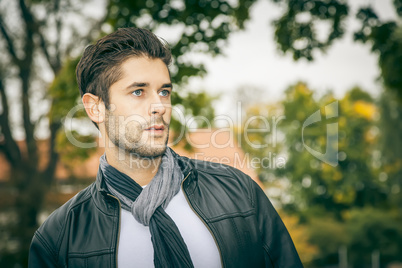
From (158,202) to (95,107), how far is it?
77 centimetres

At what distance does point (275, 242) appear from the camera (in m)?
2.15

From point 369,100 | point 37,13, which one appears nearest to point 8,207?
point 37,13

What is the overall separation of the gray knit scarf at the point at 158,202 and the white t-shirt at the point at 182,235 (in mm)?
59

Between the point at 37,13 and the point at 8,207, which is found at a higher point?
the point at 37,13

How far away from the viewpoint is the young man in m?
2.10

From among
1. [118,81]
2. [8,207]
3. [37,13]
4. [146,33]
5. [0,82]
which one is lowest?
[8,207]

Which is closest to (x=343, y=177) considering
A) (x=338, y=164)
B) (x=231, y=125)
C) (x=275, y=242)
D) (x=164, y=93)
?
(x=338, y=164)

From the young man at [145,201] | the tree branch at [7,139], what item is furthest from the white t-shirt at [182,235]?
the tree branch at [7,139]

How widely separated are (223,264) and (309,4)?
6.02 metres

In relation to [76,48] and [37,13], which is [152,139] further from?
[37,13]

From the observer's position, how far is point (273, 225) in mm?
2178

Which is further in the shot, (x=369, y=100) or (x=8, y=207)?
(x=369, y=100)

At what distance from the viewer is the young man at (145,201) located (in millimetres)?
2100

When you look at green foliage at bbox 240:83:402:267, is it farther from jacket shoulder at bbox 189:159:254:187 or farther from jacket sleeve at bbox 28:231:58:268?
jacket sleeve at bbox 28:231:58:268
